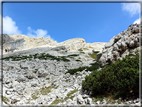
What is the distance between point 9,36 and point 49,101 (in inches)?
4130

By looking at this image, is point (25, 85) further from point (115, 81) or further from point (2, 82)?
point (115, 81)

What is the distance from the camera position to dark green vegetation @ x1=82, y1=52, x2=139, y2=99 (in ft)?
21.4

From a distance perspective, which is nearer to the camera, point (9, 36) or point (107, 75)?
point (107, 75)

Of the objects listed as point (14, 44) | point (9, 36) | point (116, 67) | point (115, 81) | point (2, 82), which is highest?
point (9, 36)

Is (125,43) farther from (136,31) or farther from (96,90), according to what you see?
(96,90)

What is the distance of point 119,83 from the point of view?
23.1 feet

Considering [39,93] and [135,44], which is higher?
[135,44]

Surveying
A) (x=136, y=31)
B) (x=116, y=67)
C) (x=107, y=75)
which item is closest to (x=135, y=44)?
(x=136, y=31)

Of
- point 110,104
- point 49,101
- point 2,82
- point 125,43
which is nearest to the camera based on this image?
point 110,104

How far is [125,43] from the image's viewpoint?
37.1 ft

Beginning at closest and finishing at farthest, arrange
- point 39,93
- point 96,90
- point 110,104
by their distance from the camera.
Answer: point 110,104
point 96,90
point 39,93

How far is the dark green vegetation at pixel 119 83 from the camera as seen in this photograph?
653 centimetres

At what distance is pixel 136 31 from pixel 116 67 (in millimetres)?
6659

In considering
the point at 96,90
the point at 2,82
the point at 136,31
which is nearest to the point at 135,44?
the point at 136,31
